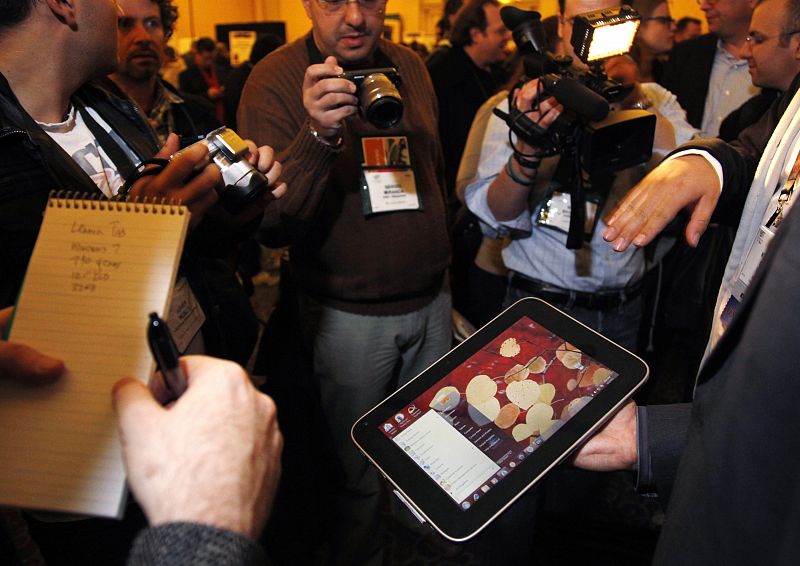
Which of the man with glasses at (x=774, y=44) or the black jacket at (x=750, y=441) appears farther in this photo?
the man with glasses at (x=774, y=44)

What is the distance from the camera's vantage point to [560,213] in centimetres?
158

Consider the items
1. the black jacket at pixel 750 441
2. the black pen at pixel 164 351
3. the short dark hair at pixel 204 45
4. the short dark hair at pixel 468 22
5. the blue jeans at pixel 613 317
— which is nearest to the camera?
the black jacket at pixel 750 441

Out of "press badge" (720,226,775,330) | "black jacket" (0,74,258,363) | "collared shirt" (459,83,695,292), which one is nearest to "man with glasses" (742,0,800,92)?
"collared shirt" (459,83,695,292)

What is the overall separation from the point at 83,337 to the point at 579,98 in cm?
111

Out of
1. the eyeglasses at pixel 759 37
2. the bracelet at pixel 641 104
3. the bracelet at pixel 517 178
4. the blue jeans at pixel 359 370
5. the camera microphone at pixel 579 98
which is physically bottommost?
the blue jeans at pixel 359 370

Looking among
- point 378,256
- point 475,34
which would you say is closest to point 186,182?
point 378,256

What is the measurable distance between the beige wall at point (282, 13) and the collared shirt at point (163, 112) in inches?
214

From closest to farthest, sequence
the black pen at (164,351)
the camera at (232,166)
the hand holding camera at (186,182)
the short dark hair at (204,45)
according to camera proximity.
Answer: the black pen at (164,351), the hand holding camera at (186,182), the camera at (232,166), the short dark hair at (204,45)

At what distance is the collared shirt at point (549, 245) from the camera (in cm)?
161

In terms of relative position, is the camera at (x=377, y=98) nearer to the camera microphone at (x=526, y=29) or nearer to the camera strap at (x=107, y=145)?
the camera microphone at (x=526, y=29)

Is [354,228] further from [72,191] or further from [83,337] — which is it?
[83,337]

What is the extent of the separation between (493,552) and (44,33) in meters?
1.67

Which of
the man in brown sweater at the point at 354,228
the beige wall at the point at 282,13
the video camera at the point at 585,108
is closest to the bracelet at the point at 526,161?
the video camera at the point at 585,108

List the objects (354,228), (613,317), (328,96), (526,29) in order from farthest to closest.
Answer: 1. (613,317)
2. (354,228)
3. (526,29)
4. (328,96)
